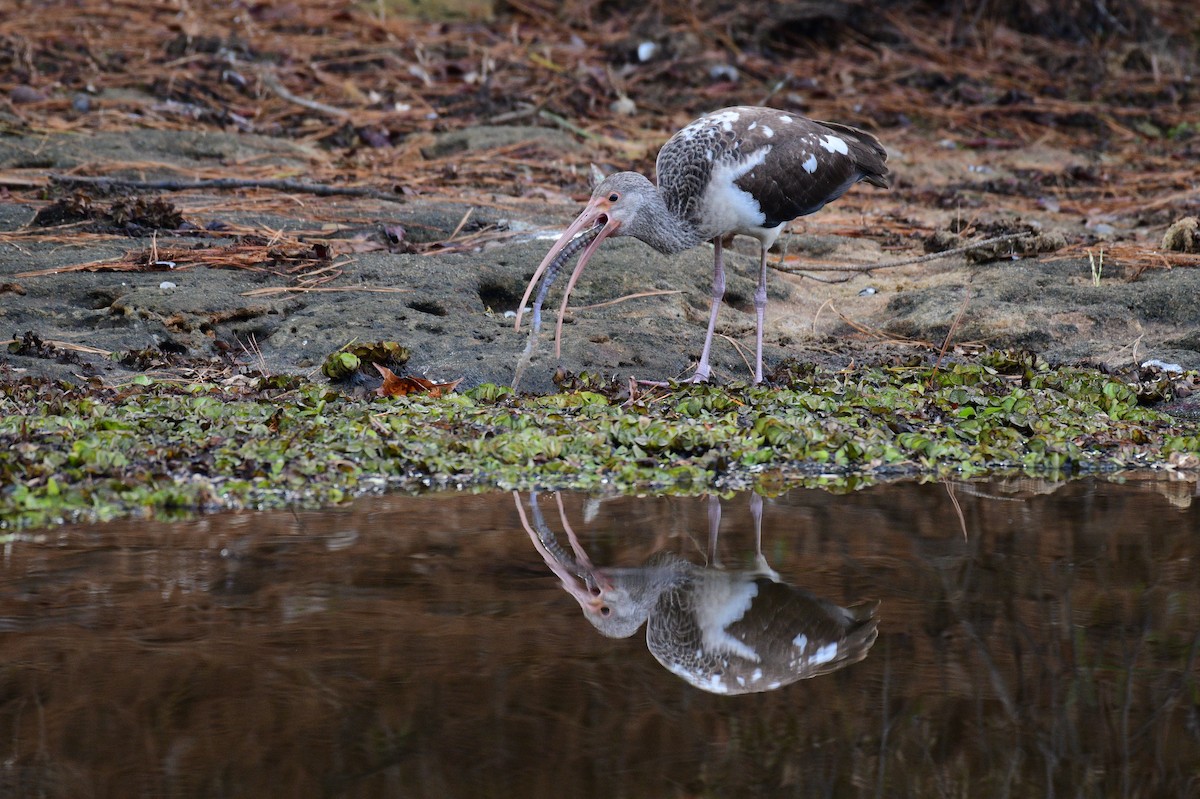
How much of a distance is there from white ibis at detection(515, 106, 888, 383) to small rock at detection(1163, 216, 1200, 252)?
2642 mm

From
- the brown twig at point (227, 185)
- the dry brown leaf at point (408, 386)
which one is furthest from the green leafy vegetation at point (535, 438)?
the brown twig at point (227, 185)

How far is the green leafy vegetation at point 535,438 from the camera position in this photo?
4496 millimetres

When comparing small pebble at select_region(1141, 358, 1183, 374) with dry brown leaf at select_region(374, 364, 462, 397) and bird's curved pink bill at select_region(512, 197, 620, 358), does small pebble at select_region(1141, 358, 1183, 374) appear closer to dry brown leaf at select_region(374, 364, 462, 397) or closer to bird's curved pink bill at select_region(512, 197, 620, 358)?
bird's curved pink bill at select_region(512, 197, 620, 358)

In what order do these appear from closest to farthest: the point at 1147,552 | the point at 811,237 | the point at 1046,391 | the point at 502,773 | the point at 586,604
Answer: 1. the point at 502,773
2. the point at 586,604
3. the point at 1147,552
4. the point at 1046,391
5. the point at 811,237

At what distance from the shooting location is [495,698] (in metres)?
2.79

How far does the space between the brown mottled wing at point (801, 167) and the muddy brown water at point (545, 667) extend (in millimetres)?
2415

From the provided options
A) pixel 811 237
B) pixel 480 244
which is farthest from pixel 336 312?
pixel 811 237

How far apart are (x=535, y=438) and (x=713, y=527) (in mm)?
1059

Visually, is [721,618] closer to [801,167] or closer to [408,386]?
[408,386]

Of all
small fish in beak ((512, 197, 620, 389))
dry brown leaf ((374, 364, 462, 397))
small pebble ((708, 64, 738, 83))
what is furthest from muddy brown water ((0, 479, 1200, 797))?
A: small pebble ((708, 64, 738, 83))

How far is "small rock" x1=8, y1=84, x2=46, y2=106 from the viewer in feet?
33.1

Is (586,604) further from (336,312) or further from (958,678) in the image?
(336,312)

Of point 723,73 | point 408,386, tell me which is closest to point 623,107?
point 723,73

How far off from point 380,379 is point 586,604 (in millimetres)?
2857
